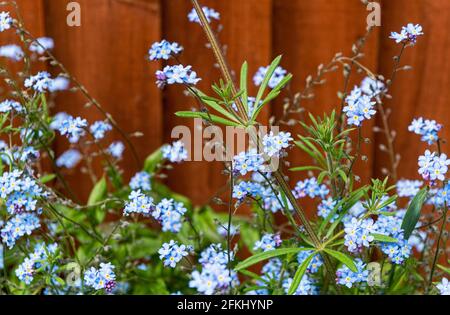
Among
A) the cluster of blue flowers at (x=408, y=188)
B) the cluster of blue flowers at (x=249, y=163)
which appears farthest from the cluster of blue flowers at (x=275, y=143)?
the cluster of blue flowers at (x=408, y=188)

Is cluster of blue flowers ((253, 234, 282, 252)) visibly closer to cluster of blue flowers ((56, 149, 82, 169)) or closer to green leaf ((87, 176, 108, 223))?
green leaf ((87, 176, 108, 223))

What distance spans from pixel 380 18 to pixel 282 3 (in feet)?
0.93

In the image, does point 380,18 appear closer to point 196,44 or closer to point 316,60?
point 316,60

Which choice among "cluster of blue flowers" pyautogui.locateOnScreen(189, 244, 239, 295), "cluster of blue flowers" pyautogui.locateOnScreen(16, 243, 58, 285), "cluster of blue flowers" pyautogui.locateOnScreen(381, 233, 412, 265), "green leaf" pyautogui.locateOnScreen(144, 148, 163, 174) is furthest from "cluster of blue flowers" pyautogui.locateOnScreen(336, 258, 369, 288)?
"green leaf" pyautogui.locateOnScreen(144, 148, 163, 174)

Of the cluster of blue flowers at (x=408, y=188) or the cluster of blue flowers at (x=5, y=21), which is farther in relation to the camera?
the cluster of blue flowers at (x=408, y=188)

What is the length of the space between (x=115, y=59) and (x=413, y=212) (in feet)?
3.33

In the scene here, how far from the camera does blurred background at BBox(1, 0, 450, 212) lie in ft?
7.04

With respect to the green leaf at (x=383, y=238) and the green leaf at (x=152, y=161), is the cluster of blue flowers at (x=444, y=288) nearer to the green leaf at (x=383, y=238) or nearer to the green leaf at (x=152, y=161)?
the green leaf at (x=383, y=238)

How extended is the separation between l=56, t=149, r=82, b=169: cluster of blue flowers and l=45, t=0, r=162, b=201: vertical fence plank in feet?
0.19

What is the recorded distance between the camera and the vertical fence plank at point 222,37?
2166 mm

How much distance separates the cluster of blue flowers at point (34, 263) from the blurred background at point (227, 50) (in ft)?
2.03

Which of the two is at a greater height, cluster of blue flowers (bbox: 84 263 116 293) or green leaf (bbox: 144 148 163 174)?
green leaf (bbox: 144 148 163 174)

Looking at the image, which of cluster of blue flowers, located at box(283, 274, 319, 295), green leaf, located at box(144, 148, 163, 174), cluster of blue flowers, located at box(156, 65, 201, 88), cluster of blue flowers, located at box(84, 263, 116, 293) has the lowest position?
cluster of blue flowers, located at box(283, 274, 319, 295)
